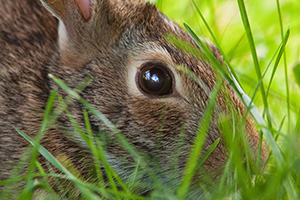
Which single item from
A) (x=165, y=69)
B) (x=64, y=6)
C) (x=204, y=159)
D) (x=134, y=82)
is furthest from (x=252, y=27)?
(x=204, y=159)

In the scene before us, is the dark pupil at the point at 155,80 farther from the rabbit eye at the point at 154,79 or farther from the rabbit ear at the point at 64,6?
the rabbit ear at the point at 64,6

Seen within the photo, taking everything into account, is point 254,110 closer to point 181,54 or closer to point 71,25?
point 181,54

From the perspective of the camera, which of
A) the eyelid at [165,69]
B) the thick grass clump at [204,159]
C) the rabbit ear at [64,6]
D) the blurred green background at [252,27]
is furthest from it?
the blurred green background at [252,27]

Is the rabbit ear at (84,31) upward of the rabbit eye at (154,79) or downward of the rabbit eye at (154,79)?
upward

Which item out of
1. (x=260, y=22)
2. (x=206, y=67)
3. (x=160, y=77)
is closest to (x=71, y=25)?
(x=160, y=77)

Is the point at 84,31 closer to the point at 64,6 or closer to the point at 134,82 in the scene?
the point at 64,6

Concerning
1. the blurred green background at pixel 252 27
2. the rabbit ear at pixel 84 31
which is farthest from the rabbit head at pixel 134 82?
the blurred green background at pixel 252 27

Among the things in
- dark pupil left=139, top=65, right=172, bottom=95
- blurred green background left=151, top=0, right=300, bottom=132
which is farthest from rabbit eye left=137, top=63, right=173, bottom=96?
blurred green background left=151, top=0, right=300, bottom=132

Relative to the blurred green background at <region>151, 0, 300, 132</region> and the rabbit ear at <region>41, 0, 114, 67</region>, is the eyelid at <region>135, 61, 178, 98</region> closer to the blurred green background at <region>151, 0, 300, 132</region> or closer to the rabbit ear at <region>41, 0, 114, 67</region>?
the rabbit ear at <region>41, 0, 114, 67</region>
